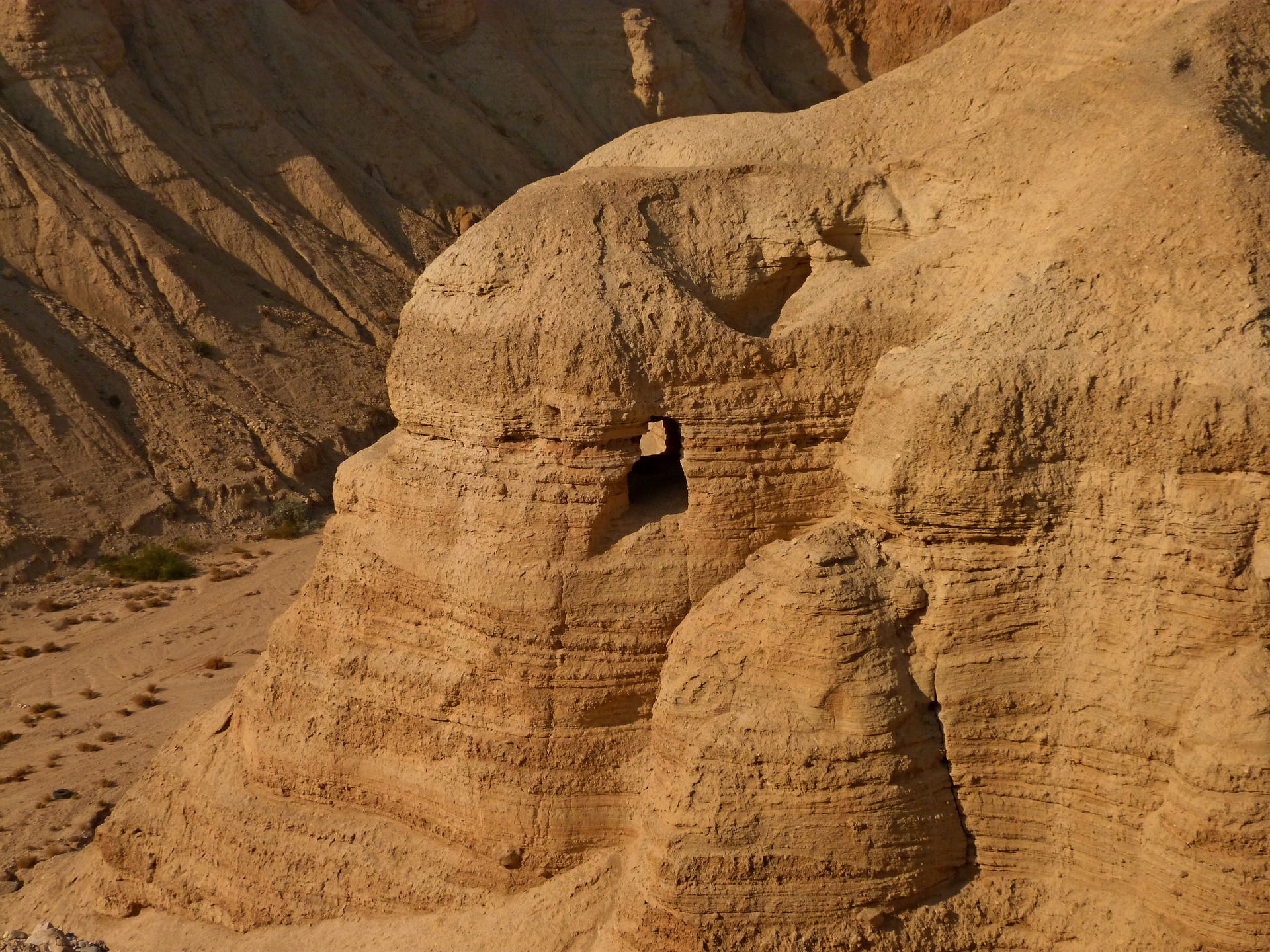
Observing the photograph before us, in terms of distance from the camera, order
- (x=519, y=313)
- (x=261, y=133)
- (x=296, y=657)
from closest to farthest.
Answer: (x=519, y=313) < (x=296, y=657) < (x=261, y=133)

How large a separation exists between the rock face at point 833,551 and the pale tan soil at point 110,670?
5.99 meters

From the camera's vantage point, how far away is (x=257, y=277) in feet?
118

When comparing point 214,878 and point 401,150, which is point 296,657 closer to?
point 214,878

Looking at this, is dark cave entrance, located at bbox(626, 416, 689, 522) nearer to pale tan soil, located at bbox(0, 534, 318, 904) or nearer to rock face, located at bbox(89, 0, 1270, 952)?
rock face, located at bbox(89, 0, 1270, 952)

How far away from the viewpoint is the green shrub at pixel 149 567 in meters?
28.2

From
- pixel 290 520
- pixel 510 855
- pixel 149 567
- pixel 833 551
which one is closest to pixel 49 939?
pixel 510 855

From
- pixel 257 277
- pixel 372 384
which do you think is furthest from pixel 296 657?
pixel 257 277

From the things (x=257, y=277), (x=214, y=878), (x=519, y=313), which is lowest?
(x=214, y=878)


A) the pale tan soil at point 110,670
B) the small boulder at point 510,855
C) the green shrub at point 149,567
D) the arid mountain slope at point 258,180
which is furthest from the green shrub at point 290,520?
the small boulder at point 510,855

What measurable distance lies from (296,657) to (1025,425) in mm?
6227

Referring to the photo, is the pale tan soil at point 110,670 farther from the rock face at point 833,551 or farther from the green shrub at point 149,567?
the rock face at point 833,551

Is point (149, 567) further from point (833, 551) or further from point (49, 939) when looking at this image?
point (833, 551)

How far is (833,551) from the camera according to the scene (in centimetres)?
1134

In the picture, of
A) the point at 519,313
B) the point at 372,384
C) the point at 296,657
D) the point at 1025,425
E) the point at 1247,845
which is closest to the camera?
the point at 1247,845
